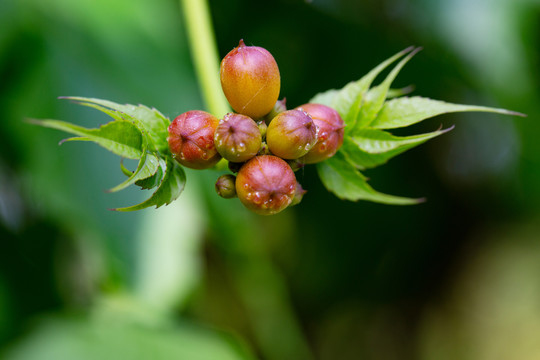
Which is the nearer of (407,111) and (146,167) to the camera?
(146,167)

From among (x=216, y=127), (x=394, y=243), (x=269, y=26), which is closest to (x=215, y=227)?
(x=269, y=26)

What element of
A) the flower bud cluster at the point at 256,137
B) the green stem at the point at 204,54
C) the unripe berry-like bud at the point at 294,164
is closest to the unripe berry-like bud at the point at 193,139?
the flower bud cluster at the point at 256,137

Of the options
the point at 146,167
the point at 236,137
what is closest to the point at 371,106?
the point at 236,137

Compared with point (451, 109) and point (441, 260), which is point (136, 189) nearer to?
point (451, 109)

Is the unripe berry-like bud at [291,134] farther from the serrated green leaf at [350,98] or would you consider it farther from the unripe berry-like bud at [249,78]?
the serrated green leaf at [350,98]

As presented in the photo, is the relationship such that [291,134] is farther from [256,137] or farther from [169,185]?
[169,185]

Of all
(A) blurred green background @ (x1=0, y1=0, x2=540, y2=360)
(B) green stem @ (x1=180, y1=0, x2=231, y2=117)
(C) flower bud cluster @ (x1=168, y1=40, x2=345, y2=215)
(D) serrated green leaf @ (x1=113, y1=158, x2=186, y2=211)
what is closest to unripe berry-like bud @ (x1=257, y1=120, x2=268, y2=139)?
(C) flower bud cluster @ (x1=168, y1=40, x2=345, y2=215)
